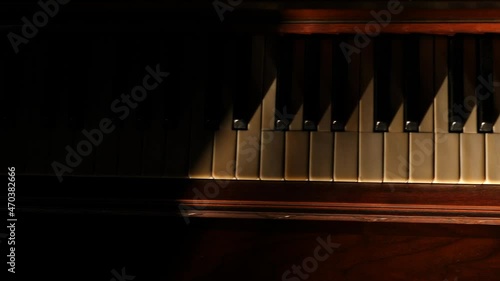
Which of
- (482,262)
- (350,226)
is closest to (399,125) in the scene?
(350,226)

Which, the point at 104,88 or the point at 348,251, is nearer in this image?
the point at 348,251

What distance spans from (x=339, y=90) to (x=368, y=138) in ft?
0.49

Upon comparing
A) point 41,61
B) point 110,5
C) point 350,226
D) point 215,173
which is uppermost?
point 110,5

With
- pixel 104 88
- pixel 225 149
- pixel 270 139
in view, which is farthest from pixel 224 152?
pixel 104 88

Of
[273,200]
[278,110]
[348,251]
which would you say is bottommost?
[348,251]

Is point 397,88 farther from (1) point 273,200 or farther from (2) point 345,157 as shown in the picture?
(1) point 273,200

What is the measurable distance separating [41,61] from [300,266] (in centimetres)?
90

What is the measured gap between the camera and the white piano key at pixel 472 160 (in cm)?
160

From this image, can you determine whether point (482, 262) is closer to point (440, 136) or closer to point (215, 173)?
point (440, 136)

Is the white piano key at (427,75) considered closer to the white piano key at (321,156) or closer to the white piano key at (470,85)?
the white piano key at (470,85)

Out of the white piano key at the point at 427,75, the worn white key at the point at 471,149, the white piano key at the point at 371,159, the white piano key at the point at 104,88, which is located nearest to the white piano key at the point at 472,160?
the worn white key at the point at 471,149

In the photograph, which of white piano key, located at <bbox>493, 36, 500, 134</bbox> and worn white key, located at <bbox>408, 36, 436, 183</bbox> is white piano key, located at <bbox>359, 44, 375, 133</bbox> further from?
white piano key, located at <bbox>493, 36, 500, 134</bbox>

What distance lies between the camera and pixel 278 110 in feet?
5.39

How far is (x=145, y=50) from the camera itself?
1697 mm
